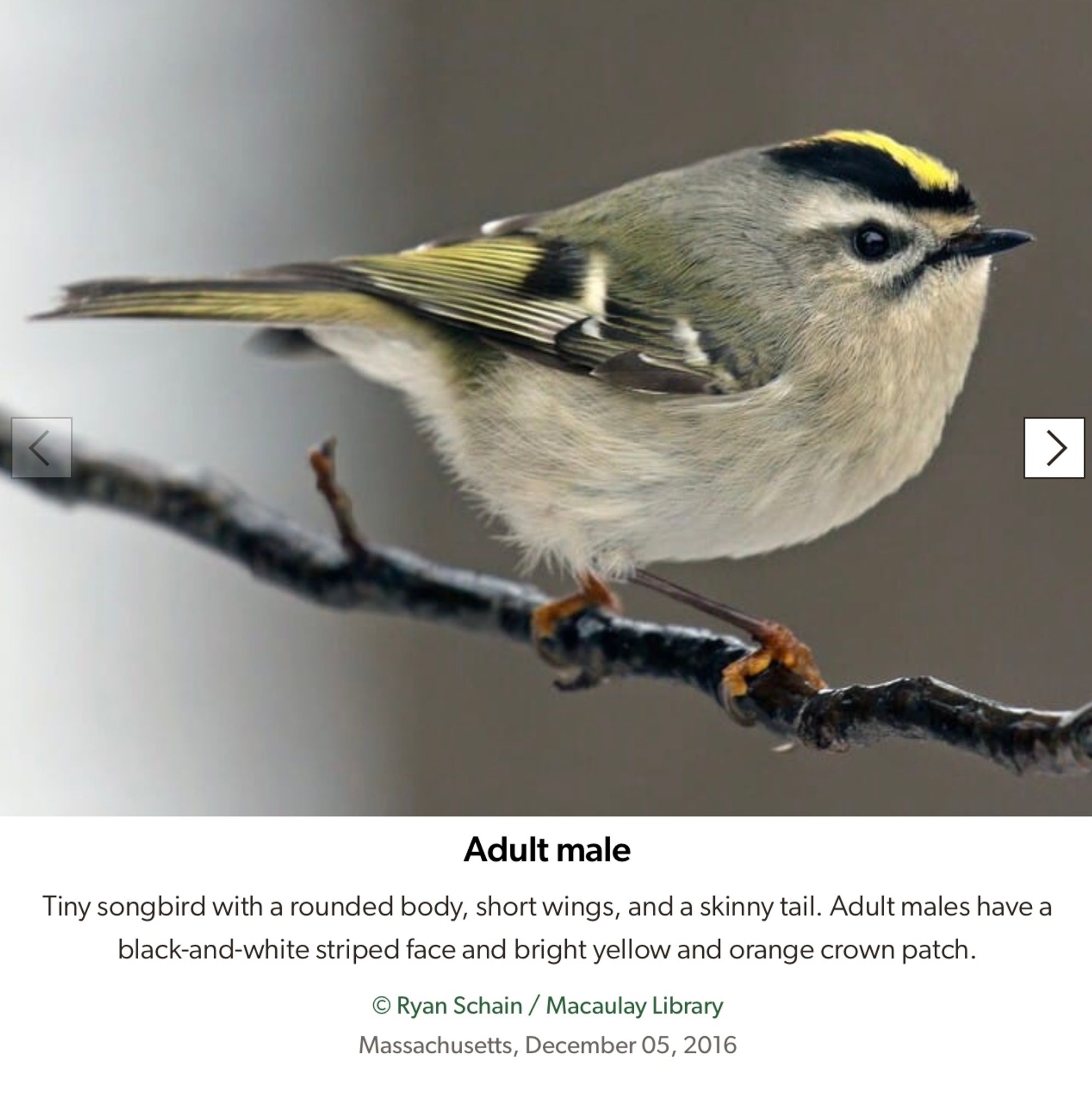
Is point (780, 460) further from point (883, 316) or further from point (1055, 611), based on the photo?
point (1055, 611)

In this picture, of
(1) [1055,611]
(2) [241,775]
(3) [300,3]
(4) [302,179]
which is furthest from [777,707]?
(3) [300,3]

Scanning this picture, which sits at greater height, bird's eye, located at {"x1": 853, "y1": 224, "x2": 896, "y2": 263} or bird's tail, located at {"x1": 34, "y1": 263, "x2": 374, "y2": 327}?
bird's eye, located at {"x1": 853, "y1": 224, "x2": 896, "y2": 263}

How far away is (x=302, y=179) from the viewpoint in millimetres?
2217

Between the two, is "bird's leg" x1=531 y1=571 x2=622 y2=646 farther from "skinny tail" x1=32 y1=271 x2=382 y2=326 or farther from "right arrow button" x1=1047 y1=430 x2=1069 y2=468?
"right arrow button" x1=1047 y1=430 x2=1069 y2=468

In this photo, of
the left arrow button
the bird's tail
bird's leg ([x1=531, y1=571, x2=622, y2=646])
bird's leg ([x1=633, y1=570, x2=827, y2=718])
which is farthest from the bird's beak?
the left arrow button

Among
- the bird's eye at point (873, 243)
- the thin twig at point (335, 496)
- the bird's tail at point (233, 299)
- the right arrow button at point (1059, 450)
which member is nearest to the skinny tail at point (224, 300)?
the bird's tail at point (233, 299)

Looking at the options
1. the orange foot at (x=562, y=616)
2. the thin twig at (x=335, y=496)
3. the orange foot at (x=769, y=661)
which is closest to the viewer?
the orange foot at (x=769, y=661)

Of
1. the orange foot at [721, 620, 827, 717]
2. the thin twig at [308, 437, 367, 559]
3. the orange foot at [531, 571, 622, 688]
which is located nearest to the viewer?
the orange foot at [721, 620, 827, 717]

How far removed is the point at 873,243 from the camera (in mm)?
1426

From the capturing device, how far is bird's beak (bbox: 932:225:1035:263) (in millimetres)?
1342

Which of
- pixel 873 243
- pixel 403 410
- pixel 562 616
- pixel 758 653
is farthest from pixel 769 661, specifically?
pixel 403 410

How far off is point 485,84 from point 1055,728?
127cm
